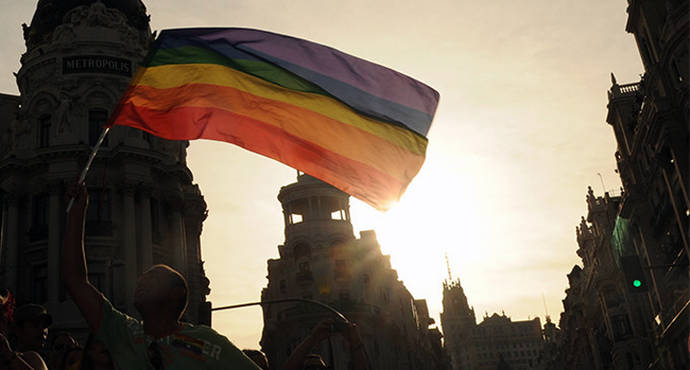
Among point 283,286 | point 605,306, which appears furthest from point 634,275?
point 605,306

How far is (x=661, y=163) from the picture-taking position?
3806 centimetres

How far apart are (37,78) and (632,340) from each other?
48.4 m

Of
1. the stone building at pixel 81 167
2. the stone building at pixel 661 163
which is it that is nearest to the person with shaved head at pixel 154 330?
the stone building at pixel 661 163

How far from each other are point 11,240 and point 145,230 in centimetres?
726

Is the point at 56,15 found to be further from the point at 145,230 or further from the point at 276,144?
the point at 276,144

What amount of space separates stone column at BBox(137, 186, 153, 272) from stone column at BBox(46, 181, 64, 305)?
4326 millimetres

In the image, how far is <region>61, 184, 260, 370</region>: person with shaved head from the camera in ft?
13.4

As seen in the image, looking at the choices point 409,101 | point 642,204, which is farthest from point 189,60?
point 642,204

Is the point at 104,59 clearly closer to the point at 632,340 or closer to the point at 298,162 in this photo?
the point at 298,162

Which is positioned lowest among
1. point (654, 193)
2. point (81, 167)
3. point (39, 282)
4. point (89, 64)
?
point (39, 282)

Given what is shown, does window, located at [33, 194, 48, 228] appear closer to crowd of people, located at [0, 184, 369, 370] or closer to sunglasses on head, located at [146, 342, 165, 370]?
crowd of people, located at [0, 184, 369, 370]

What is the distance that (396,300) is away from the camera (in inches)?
2936

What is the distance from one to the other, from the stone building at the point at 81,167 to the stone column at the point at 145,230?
6 cm

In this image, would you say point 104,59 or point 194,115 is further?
point 104,59
